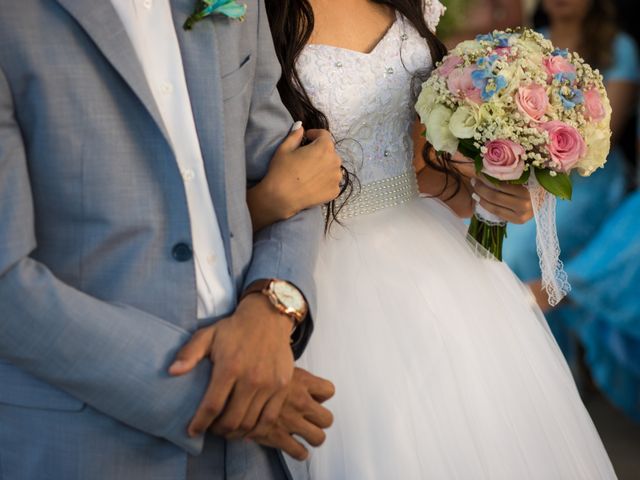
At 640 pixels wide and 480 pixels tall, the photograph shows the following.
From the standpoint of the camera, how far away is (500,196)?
2.22m

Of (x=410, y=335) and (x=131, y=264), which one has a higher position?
(x=131, y=264)

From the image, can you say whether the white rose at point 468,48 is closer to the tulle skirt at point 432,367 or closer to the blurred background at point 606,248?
the tulle skirt at point 432,367

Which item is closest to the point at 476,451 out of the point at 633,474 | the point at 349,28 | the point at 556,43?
the point at 349,28

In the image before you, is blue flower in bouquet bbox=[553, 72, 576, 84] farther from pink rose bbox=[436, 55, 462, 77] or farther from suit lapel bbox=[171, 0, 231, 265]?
suit lapel bbox=[171, 0, 231, 265]

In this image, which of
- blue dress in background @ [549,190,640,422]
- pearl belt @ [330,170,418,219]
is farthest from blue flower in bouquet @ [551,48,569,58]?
blue dress in background @ [549,190,640,422]

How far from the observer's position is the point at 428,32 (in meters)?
2.39

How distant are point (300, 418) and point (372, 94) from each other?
97cm

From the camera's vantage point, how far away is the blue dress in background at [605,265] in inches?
170

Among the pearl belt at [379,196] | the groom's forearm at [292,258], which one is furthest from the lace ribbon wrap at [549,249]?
the groom's forearm at [292,258]

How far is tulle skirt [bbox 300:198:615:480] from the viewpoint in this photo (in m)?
1.91

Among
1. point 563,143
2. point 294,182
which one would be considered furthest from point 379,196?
point 294,182

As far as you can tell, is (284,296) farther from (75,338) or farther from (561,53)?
(561,53)

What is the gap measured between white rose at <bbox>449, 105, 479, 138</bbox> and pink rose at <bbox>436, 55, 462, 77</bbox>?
0.36ft

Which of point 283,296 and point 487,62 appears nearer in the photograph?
point 283,296
